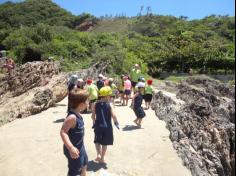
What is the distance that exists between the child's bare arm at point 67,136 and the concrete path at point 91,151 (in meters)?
2.55

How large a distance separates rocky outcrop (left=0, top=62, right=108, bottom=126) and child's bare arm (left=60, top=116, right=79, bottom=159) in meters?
8.33

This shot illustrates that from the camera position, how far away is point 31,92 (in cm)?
1483

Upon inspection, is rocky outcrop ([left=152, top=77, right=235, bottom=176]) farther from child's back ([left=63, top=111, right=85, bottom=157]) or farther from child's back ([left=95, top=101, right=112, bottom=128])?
child's back ([left=63, top=111, right=85, bottom=157])

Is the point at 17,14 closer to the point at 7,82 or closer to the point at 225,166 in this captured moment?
the point at 7,82

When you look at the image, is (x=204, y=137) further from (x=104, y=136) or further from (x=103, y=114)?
(x=103, y=114)

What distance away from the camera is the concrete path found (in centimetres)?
791

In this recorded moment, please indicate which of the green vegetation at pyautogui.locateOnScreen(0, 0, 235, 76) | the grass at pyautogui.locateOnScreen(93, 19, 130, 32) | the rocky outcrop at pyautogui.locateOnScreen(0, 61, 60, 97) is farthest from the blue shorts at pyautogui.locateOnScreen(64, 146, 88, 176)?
the grass at pyautogui.locateOnScreen(93, 19, 130, 32)

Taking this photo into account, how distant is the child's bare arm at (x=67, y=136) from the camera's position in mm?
4918

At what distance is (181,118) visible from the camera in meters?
10.6

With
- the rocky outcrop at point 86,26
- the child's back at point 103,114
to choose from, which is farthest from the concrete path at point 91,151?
the rocky outcrop at point 86,26

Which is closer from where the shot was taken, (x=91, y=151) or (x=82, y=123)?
(x=82, y=123)

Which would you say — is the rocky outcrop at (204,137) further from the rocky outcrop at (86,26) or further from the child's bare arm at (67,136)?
the rocky outcrop at (86,26)

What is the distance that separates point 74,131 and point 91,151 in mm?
3777

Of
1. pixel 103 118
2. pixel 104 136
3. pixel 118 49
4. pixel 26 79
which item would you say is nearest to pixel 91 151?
pixel 104 136
